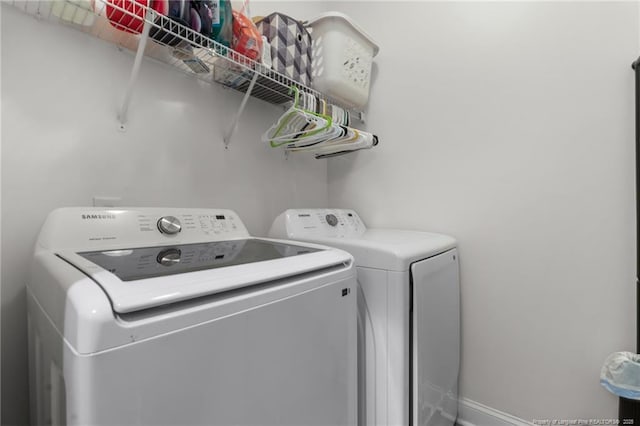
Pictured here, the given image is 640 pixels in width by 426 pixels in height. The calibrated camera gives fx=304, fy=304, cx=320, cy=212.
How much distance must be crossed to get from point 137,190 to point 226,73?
2.13 ft

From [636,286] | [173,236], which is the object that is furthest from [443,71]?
[173,236]

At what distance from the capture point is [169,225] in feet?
3.70

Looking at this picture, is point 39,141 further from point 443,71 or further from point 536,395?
point 536,395

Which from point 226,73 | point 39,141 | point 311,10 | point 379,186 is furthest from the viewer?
point 311,10

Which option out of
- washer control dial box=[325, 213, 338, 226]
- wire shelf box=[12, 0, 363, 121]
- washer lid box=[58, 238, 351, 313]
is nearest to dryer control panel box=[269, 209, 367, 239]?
washer control dial box=[325, 213, 338, 226]

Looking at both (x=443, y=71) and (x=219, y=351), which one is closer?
(x=219, y=351)

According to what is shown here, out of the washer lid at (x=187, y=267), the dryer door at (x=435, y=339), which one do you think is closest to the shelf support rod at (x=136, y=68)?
the washer lid at (x=187, y=267)

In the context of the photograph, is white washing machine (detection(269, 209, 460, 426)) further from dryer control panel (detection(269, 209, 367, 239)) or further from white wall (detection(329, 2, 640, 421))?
white wall (detection(329, 2, 640, 421))

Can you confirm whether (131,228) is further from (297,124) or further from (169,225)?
(297,124)

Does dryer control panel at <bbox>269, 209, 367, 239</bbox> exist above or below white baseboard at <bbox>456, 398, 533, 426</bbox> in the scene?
above

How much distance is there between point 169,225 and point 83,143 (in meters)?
0.43

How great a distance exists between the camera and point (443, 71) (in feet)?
5.54

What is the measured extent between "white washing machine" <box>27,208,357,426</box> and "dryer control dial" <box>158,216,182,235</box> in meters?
0.02

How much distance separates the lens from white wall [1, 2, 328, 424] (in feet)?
3.17
